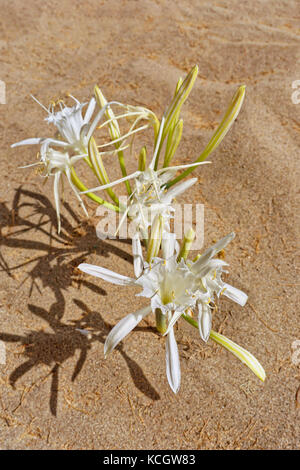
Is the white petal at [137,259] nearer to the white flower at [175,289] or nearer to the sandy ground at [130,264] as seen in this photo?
the white flower at [175,289]

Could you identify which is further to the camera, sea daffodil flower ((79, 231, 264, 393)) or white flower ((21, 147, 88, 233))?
white flower ((21, 147, 88, 233))

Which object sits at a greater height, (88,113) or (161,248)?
(88,113)

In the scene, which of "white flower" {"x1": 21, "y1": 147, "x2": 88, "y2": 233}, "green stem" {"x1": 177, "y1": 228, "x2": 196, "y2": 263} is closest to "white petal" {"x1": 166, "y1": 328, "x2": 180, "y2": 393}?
"green stem" {"x1": 177, "y1": 228, "x2": 196, "y2": 263}

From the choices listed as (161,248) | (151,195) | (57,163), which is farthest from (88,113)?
(161,248)

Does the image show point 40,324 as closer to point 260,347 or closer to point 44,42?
point 260,347

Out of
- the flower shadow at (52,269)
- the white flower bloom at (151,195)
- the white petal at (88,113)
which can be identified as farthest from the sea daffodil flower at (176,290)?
the white petal at (88,113)

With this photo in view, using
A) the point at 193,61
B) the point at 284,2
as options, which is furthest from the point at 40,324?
the point at 284,2

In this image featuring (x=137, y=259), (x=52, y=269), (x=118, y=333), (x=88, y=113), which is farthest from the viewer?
(x=52, y=269)

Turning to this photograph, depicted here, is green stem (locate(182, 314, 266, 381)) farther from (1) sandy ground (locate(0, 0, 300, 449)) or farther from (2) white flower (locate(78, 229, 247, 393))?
(1) sandy ground (locate(0, 0, 300, 449))

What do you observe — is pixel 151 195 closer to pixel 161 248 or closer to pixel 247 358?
pixel 161 248
